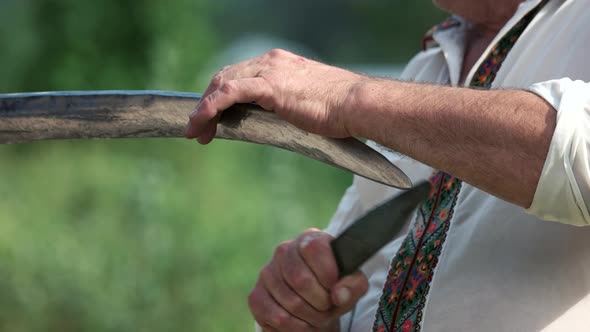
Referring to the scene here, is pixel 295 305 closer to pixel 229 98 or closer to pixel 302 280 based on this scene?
pixel 302 280

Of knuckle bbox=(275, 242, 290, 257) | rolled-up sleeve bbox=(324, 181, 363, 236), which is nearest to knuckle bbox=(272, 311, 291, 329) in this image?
knuckle bbox=(275, 242, 290, 257)

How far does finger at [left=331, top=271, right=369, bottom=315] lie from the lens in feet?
4.86

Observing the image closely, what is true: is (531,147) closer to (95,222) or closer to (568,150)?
(568,150)

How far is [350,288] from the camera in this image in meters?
1.49

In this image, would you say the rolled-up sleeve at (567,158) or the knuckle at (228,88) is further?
the knuckle at (228,88)

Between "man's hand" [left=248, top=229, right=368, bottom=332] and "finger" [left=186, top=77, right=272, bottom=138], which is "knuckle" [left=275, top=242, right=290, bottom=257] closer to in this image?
"man's hand" [left=248, top=229, right=368, bottom=332]

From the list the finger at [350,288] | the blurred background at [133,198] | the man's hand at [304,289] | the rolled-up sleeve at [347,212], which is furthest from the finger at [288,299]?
the blurred background at [133,198]

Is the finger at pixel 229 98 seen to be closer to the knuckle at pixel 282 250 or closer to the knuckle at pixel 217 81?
the knuckle at pixel 217 81

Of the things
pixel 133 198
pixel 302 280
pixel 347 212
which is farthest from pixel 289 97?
pixel 133 198

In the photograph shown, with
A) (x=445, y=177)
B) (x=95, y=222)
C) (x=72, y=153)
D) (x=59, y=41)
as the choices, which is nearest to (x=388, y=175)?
(x=445, y=177)

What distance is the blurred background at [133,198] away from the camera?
159 inches

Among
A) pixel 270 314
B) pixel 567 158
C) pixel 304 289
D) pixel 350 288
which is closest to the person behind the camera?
pixel 567 158

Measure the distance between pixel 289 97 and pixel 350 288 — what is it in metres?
0.32

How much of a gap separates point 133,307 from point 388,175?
2.86 m
